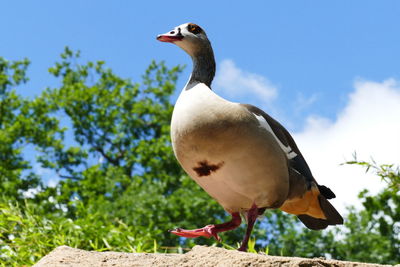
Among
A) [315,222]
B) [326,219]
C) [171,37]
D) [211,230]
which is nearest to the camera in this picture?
[211,230]

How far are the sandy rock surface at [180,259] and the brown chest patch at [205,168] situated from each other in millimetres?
517

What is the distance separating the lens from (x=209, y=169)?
361cm

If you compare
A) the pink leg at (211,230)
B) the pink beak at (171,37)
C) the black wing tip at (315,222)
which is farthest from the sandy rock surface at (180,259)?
the pink beak at (171,37)

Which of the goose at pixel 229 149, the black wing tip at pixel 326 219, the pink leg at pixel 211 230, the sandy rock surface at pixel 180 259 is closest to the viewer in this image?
the sandy rock surface at pixel 180 259

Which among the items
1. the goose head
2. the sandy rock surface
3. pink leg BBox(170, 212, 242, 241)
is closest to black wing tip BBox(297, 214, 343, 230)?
pink leg BBox(170, 212, 242, 241)

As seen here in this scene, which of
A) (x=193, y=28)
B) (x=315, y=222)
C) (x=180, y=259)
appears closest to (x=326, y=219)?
(x=315, y=222)

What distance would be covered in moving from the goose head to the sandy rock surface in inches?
50.0

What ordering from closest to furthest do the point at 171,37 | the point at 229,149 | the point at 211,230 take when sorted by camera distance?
the point at 229,149 < the point at 211,230 < the point at 171,37

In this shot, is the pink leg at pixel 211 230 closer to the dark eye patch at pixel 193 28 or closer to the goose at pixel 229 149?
the goose at pixel 229 149

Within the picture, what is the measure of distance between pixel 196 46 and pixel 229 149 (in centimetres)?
90

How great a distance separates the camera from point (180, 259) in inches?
127

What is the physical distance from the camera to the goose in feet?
11.5

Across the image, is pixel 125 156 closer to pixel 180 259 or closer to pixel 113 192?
pixel 113 192

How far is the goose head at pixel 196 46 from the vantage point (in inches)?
157
